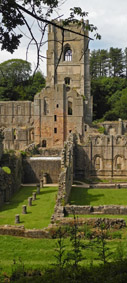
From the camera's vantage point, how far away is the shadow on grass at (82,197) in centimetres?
2277

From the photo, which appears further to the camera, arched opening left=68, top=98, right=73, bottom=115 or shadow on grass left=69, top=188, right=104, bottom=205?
arched opening left=68, top=98, right=73, bottom=115

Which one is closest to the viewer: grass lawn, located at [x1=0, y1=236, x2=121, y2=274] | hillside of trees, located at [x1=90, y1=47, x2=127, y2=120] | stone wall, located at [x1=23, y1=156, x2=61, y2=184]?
grass lawn, located at [x1=0, y1=236, x2=121, y2=274]

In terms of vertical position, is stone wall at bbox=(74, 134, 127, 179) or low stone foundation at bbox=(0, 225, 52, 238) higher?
stone wall at bbox=(74, 134, 127, 179)

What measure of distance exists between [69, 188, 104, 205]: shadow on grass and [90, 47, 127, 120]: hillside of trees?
113ft

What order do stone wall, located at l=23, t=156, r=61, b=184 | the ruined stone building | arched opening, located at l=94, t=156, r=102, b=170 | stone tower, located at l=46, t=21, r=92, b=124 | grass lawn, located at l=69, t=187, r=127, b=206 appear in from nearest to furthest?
grass lawn, located at l=69, t=187, r=127, b=206 → stone wall, located at l=23, t=156, r=61, b=184 → arched opening, located at l=94, t=156, r=102, b=170 → the ruined stone building → stone tower, located at l=46, t=21, r=92, b=124

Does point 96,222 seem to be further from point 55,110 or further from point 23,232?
point 55,110

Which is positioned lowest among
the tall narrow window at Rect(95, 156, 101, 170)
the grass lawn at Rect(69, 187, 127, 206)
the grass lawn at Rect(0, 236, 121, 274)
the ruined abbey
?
the grass lawn at Rect(69, 187, 127, 206)

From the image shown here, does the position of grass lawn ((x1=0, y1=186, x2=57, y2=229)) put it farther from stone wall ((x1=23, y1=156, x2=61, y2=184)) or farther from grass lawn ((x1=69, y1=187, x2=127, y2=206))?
stone wall ((x1=23, y1=156, x2=61, y2=184))

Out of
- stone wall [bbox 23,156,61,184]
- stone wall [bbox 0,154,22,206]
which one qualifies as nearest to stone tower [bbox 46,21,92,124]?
stone wall [bbox 23,156,61,184]

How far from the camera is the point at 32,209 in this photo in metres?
22.0

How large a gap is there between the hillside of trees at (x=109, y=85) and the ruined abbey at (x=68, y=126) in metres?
9.63

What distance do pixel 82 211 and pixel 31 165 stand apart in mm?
14509

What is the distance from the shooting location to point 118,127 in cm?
5009

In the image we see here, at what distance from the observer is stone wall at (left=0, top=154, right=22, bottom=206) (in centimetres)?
2470
